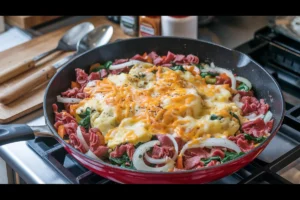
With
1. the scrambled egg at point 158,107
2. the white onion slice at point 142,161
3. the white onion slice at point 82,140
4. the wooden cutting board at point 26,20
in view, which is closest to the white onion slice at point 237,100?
the scrambled egg at point 158,107

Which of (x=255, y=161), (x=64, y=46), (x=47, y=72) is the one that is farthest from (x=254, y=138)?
(x=64, y=46)

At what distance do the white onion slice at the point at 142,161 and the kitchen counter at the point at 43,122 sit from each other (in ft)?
0.57

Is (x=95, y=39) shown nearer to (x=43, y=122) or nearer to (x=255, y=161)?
(x=43, y=122)

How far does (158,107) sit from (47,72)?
1.38 feet

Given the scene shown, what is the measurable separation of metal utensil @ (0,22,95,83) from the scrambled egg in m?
0.29

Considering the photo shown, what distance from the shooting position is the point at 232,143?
1085mm

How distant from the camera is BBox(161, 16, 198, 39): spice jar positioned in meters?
1.57

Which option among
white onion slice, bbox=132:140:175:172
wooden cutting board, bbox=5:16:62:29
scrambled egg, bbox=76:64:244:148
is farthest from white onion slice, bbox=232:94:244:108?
wooden cutting board, bbox=5:16:62:29

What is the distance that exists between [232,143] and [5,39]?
97 cm

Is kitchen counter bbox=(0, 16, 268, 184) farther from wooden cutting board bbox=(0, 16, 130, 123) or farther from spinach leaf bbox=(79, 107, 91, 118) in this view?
spinach leaf bbox=(79, 107, 91, 118)

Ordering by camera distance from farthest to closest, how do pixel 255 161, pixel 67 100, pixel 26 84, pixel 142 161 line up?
pixel 26 84 → pixel 67 100 → pixel 255 161 → pixel 142 161

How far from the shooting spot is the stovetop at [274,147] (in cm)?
109

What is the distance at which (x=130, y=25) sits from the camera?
1678 millimetres
